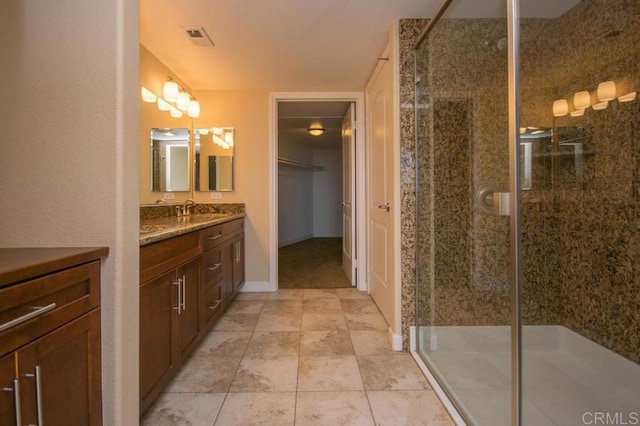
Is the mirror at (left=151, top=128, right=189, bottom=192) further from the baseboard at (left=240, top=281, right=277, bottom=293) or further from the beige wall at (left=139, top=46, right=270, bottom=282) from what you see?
the baseboard at (left=240, top=281, right=277, bottom=293)

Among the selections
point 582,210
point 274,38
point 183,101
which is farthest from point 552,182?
point 183,101

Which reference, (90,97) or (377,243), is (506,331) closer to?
(377,243)

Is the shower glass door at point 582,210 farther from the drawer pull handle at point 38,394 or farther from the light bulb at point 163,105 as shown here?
the light bulb at point 163,105

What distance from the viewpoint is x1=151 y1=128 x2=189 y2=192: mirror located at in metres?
2.57

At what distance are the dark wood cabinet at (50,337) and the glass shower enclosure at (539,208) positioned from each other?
4.90 feet

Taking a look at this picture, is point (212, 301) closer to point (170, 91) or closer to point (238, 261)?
point (238, 261)

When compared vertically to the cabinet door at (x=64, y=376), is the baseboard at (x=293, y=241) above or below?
below

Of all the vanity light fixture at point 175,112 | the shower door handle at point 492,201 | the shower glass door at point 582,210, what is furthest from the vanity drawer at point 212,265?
the shower glass door at point 582,210

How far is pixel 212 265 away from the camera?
7.35 feet

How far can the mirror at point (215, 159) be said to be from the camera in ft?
10.8

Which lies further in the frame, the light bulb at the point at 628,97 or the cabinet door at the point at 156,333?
the light bulb at the point at 628,97

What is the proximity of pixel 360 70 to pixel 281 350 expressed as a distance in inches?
96.5

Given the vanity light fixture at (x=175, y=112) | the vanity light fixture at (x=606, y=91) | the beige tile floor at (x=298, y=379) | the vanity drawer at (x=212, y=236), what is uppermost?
the vanity light fixture at (x=175, y=112)

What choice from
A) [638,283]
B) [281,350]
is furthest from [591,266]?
[281,350]
